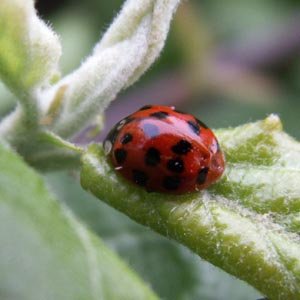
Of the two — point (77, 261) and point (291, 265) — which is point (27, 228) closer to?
point (77, 261)

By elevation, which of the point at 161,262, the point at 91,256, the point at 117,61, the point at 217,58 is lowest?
the point at 217,58

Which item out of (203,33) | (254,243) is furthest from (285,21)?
(254,243)

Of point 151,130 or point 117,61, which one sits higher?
point 117,61

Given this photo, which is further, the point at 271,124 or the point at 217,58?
the point at 217,58

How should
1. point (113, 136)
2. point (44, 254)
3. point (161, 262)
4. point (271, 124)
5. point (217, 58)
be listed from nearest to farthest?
point (44, 254)
point (271, 124)
point (113, 136)
point (161, 262)
point (217, 58)

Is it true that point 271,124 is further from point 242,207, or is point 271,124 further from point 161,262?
point 161,262

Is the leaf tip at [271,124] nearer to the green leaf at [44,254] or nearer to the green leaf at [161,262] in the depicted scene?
the green leaf at [44,254]

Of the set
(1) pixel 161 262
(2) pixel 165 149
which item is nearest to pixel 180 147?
(2) pixel 165 149
